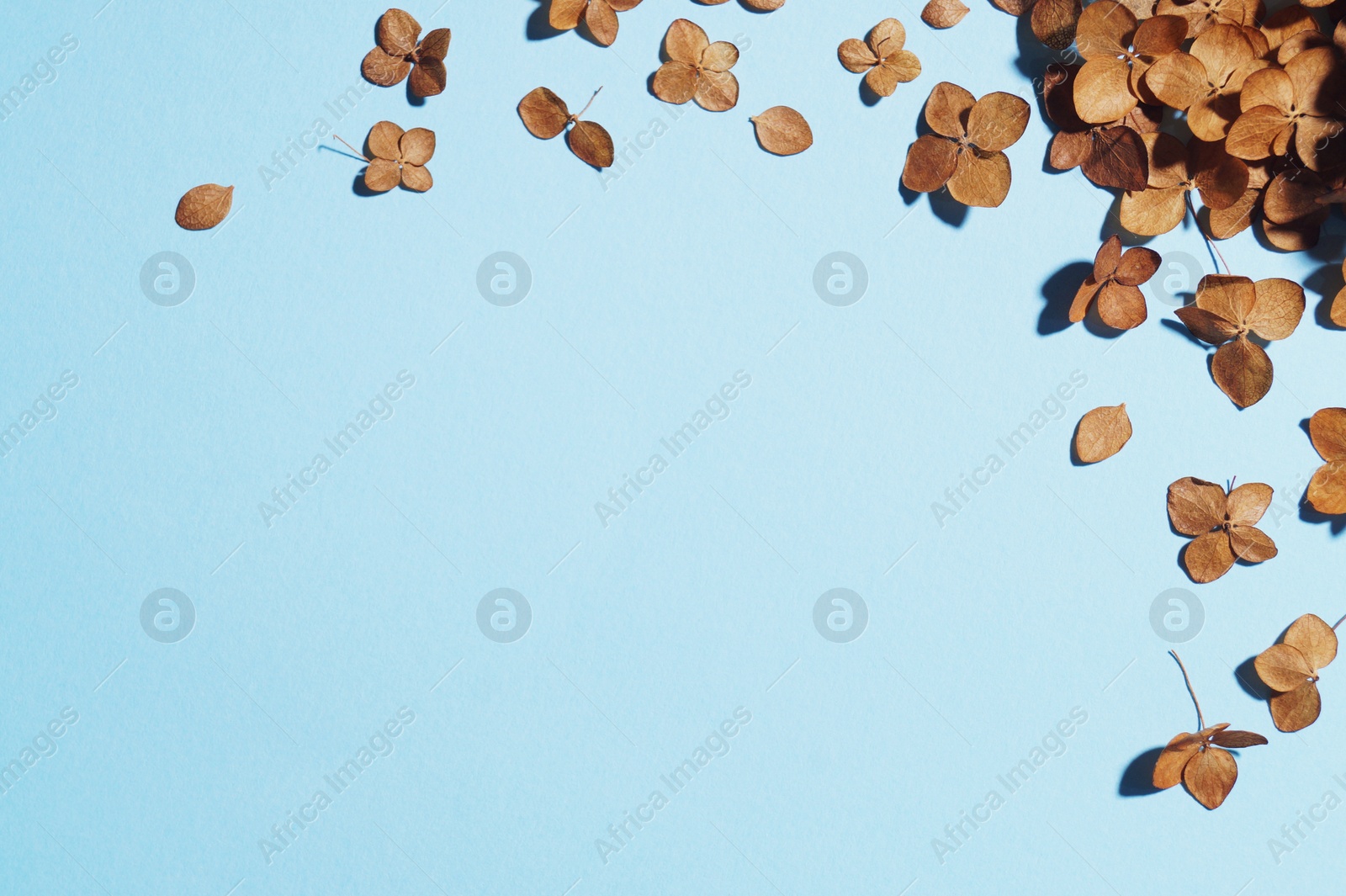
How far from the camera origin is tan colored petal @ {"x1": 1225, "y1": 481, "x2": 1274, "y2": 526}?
1.15m

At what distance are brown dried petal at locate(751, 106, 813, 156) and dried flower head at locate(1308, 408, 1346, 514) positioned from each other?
872 millimetres

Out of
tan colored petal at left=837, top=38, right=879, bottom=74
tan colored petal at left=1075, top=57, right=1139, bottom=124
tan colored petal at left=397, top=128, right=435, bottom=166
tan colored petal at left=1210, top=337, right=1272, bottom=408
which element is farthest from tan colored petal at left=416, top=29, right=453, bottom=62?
tan colored petal at left=1210, top=337, right=1272, bottom=408

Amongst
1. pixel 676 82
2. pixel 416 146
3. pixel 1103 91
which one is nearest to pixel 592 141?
pixel 676 82

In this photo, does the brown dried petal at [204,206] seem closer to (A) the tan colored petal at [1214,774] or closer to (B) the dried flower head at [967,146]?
(B) the dried flower head at [967,146]

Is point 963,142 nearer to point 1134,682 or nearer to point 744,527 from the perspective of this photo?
point 744,527

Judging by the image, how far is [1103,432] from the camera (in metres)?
1.16

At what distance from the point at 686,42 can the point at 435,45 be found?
0.37m

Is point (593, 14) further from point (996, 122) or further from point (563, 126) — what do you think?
point (996, 122)

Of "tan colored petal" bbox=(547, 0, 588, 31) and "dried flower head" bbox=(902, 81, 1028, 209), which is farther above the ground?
"dried flower head" bbox=(902, 81, 1028, 209)

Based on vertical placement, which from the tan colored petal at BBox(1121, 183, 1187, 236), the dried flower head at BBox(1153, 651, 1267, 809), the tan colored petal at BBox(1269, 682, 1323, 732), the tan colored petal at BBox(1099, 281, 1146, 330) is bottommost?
the dried flower head at BBox(1153, 651, 1267, 809)

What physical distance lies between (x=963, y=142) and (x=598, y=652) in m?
0.94

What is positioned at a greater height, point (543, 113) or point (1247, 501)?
point (1247, 501)

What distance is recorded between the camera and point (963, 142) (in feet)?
3.71

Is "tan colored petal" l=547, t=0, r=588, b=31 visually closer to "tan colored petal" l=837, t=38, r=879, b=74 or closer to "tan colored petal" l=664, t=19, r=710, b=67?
"tan colored petal" l=664, t=19, r=710, b=67
